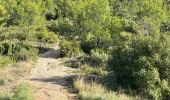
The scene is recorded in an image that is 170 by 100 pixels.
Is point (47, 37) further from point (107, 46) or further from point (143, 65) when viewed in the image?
point (143, 65)

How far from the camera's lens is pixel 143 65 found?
1697cm

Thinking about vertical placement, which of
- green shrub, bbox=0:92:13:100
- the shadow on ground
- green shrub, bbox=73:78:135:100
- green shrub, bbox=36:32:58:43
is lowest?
green shrub, bbox=36:32:58:43

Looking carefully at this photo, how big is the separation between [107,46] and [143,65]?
565 inches

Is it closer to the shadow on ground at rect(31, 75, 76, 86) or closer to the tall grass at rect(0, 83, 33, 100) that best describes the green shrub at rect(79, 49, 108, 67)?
the shadow on ground at rect(31, 75, 76, 86)

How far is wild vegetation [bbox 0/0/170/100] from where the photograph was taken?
1666 centimetres

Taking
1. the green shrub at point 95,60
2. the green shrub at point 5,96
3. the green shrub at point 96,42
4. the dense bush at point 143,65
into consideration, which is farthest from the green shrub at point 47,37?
the green shrub at point 5,96

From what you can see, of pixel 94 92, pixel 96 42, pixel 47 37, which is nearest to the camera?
pixel 94 92

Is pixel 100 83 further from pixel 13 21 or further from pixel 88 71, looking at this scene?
pixel 13 21

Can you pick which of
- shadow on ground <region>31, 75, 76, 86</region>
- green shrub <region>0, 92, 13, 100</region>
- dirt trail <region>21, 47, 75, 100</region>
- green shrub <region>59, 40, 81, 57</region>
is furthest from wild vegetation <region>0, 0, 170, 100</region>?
green shrub <region>0, 92, 13, 100</region>

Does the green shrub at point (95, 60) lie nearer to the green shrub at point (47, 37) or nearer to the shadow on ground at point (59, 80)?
the shadow on ground at point (59, 80)

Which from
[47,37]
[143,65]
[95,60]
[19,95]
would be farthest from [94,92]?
[47,37]

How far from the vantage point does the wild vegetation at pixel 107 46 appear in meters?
16.7

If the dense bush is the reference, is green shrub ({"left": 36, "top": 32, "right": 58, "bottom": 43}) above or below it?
below

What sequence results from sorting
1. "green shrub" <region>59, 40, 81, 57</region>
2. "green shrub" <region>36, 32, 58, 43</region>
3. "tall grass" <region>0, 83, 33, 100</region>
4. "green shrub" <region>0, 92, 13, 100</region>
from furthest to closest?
"green shrub" <region>36, 32, 58, 43</region> → "green shrub" <region>59, 40, 81, 57</region> → "green shrub" <region>0, 92, 13, 100</region> → "tall grass" <region>0, 83, 33, 100</region>
